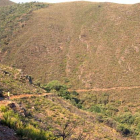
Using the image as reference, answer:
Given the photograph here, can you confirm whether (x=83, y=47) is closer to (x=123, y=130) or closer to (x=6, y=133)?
(x=123, y=130)

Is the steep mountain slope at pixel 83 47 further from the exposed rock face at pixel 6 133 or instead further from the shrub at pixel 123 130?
the exposed rock face at pixel 6 133

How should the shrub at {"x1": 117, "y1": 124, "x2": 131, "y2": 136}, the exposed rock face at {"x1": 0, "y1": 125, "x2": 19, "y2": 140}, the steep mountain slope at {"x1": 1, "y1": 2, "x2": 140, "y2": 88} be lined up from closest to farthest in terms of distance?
the exposed rock face at {"x1": 0, "y1": 125, "x2": 19, "y2": 140}, the shrub at {"x1": 117, "y1": 124, "x2": 131, "y2": 136}, the steep mountain slope at {"x1": 1, "y1": 2, "x2": 140, "y2": 88}

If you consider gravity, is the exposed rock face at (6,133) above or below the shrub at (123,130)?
above

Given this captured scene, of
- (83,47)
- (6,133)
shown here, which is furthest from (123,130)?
(83,47)

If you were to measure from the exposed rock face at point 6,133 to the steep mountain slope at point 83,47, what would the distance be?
42.7 m

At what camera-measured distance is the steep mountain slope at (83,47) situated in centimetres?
5047

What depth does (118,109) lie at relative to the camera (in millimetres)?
40531

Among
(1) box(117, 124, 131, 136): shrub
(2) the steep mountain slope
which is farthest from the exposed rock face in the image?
(2) the steep mountain slope

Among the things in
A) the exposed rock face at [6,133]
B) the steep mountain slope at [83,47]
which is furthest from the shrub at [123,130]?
the exposed rock face at [6,133]

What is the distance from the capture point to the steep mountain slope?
50.5m

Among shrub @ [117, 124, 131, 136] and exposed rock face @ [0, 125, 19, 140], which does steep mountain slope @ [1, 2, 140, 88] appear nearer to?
shrub @ [117, 124, 131, 136]

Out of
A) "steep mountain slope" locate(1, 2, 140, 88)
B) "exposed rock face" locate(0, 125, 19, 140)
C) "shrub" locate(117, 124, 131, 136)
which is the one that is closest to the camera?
"exposed rock face" locate(0, 125, 19, 140)

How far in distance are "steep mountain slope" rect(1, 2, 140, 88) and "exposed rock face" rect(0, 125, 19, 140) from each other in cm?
4272

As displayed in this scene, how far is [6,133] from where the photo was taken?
551 centimetres
